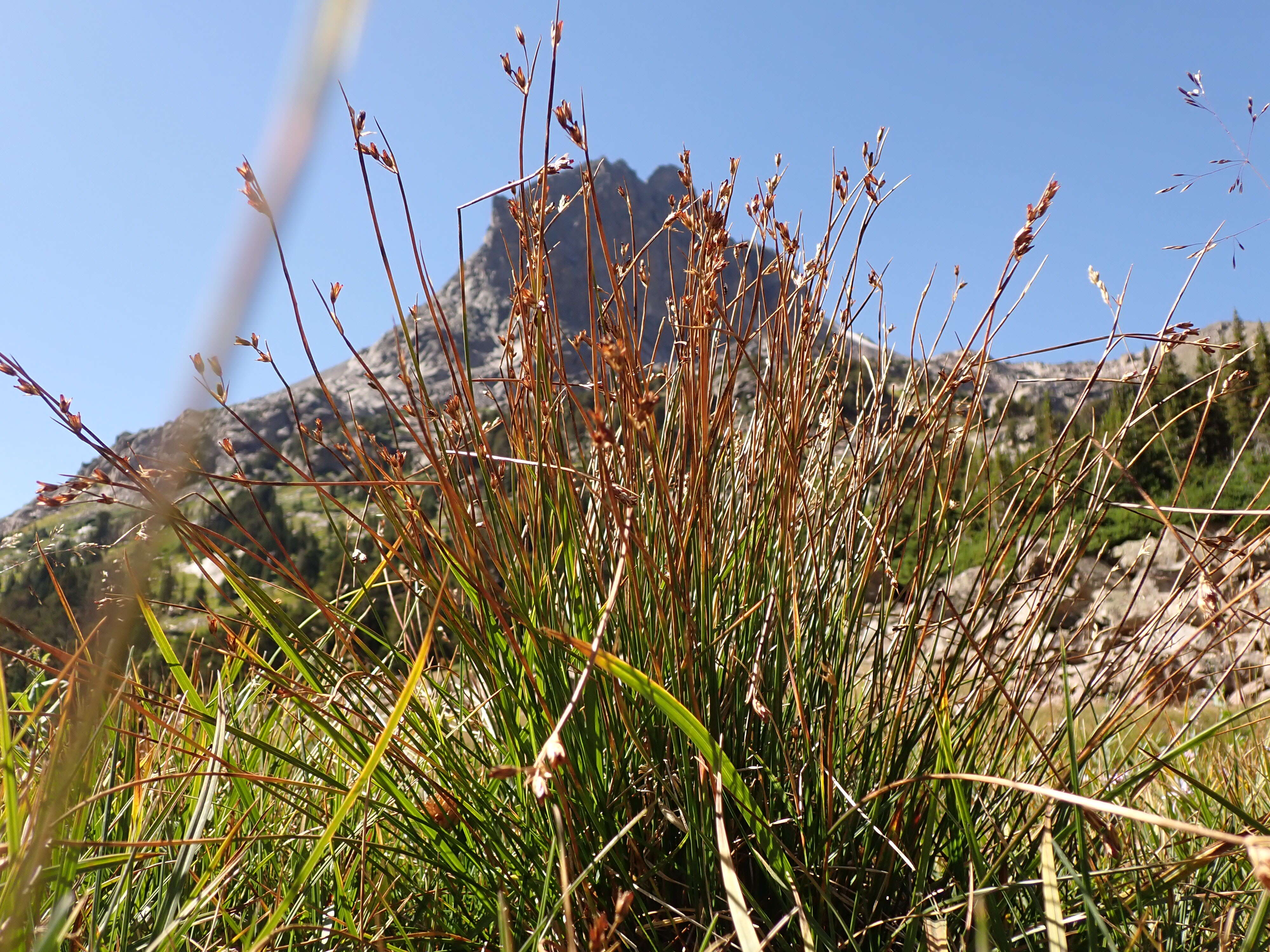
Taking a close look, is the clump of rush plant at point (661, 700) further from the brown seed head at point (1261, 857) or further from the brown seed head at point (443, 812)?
the brown seed head at point (1261, 857)

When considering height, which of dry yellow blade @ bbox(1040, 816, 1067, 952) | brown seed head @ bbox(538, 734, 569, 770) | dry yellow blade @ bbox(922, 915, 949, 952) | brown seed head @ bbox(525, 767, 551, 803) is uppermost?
brown seed head @ bbox(538, 734, 569, 770)

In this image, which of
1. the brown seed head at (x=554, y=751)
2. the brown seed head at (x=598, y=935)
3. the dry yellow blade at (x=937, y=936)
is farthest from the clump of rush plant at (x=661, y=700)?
the brown seed head at (x=554, y=751)

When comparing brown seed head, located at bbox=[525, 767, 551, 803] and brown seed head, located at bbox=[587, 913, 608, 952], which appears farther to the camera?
brown seed head, located at bbox=[587, 913, 608, 952]

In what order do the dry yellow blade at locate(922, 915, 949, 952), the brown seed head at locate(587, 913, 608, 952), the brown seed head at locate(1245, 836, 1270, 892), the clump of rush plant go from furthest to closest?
the clump of rush plant → the dry yellow blade at locate(922, 915, 949, 952) → the brown seed head at locate(587, 913, 608, 952) → the brown seed head at locate(1245, 836, 1270, 892)

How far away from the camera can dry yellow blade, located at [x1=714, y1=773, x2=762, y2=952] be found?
60cm

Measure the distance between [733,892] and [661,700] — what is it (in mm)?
179

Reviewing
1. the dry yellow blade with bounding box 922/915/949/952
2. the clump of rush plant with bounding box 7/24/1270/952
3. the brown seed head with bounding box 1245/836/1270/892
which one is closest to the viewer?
the brown seed head with bounding box 1245/836/1270/892

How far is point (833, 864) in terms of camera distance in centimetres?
95

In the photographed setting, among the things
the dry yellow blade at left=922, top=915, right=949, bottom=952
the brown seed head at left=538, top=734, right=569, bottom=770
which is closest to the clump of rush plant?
the dry yellow blade at left=922, top=915, right=949, bottom=952

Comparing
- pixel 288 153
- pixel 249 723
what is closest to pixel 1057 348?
pixel 288 153

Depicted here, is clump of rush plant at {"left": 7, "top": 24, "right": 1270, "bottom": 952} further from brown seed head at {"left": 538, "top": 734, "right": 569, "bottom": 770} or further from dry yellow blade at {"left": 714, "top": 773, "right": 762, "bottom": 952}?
brown seed head at {"left": 538, "top": 734, "right": 569, "bottom": 770}

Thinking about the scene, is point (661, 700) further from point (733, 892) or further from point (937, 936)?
point (937, 936)

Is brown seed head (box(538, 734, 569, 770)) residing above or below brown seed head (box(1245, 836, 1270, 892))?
above

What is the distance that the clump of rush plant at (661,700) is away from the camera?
0.86 m
